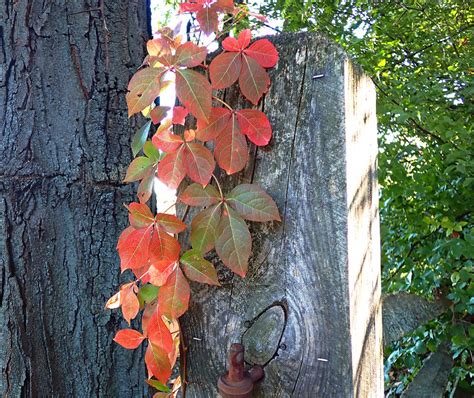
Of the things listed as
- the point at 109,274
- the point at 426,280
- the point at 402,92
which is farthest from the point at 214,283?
the point at 402,92

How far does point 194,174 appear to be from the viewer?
2.59ft

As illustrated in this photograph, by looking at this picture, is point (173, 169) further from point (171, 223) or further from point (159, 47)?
point (159, 47)

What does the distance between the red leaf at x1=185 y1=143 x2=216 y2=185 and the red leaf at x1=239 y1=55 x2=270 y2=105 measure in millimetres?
112

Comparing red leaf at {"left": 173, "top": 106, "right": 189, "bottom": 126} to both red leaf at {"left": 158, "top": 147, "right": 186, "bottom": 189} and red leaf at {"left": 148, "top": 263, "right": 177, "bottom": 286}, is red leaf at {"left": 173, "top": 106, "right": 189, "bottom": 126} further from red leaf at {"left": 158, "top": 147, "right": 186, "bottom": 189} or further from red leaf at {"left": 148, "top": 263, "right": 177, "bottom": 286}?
red leaf at {"left": 148, "top": 263, "right": 177, "bottom": 286}

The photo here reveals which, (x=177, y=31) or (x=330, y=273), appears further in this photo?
(x=177, y=31)

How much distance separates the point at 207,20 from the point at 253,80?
190 mm

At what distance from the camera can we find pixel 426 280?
2.29 meters

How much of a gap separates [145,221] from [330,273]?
1.04ft

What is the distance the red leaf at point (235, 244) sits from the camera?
75cm

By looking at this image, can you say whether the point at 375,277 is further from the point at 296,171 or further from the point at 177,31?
the point at 177,31

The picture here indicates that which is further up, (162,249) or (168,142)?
(168,142)

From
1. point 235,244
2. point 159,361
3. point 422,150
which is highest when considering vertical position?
point 422,150

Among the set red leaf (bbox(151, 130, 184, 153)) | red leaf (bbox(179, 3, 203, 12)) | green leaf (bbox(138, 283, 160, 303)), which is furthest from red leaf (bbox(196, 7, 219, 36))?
green leaf (bbox(138, 283, 160, 303))

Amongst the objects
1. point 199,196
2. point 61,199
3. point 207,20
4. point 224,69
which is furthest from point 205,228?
point 61,199
